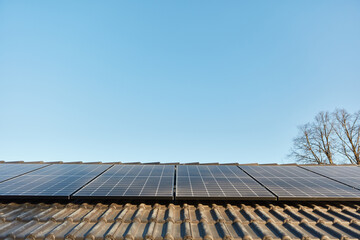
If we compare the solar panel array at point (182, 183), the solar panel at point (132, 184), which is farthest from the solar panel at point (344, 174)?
the solar panel at point (132, 184)

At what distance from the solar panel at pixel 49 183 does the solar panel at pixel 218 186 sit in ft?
10.6

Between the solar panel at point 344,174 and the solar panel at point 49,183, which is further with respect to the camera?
the solar panel at point 344,174

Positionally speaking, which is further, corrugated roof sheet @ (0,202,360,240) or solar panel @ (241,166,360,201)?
solar panel @ (241,166,360,201)

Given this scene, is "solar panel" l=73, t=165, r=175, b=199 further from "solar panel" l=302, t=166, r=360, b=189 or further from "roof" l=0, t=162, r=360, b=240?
"solar panel" l=302, t=166, r=360, b=189

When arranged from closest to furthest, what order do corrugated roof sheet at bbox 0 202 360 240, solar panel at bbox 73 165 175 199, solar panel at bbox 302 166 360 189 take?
corrugated roof sheet at bbox 0 202 360 240 < solar panel at bbox 73 165 175 199 < solar panel at bbox 302 166 360 189

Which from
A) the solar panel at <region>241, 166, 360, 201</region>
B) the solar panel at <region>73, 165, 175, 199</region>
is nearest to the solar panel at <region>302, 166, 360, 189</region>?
the solar panel at <region>241, 166, 360, 201</region>

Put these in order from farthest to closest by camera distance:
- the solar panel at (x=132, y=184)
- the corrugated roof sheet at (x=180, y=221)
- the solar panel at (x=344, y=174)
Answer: the solar panel at (x=344, y=174), the solar panel at (x=132, y=184), the corrugated roof sheet at (x=180, y=221)

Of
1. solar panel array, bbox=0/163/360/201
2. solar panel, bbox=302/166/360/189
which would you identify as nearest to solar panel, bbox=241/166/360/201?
solar panel array, bbox=0/163/360/201

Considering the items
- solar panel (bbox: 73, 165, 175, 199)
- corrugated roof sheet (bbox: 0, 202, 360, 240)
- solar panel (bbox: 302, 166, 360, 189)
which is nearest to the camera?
corrugated roof sheet (bbox: 0, 202, 360, 240)

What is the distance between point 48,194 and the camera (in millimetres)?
4875

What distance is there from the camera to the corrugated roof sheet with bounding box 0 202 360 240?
11.5ft

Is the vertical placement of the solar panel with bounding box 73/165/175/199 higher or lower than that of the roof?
higher

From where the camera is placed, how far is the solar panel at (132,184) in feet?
16.0

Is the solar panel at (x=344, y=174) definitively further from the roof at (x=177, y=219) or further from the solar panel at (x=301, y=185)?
the roof at (x=177, y=219)
